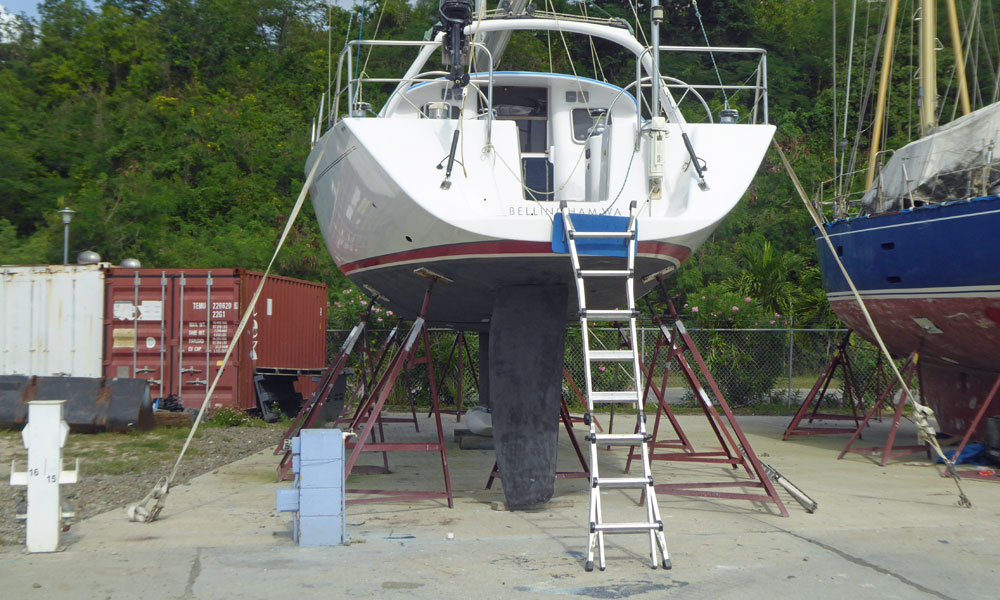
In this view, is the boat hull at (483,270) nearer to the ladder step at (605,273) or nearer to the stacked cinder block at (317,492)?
the ladder step at (605,273)

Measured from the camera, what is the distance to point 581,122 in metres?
8.12

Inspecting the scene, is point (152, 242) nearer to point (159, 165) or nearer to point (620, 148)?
point (159, 165)

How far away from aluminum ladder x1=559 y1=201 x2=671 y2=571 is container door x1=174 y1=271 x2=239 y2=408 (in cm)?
784

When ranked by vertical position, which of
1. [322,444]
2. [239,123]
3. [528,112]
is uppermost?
[239,123]

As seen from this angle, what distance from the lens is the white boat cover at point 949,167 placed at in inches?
365

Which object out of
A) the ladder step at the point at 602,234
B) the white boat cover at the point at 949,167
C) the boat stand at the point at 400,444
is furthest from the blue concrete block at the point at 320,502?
the white boat cover at the point at 949,167

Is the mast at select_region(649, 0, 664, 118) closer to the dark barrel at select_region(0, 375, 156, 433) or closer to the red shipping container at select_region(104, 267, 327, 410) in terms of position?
the dark barrel at select_region(0, 375, 156, 433)

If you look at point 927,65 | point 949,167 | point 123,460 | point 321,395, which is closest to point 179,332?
point 123,460

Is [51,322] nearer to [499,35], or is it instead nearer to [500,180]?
[499,35]

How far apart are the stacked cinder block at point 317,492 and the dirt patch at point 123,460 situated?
1.49m

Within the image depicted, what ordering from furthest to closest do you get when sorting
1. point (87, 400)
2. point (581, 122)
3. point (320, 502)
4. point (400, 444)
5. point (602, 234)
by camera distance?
point (87, 400) < point (581, 122) < point (400, 444) < point (602, 234) < point (320, 502)

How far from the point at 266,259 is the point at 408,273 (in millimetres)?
17242

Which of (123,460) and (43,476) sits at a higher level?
(43,476)

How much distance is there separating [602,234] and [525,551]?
2.12m
